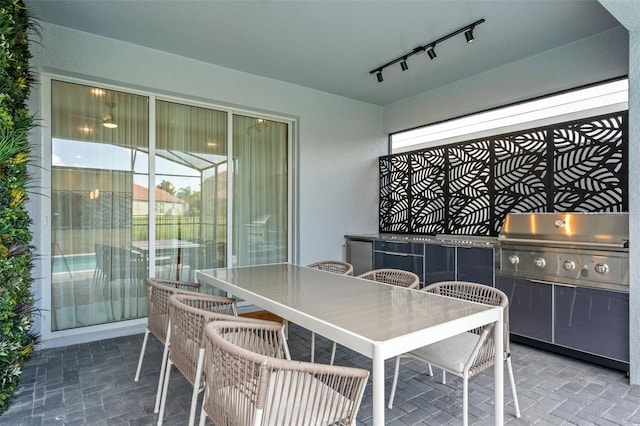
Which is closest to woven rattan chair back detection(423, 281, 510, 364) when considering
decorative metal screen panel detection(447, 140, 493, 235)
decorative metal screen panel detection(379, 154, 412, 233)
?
decorative metal screen panel detection(447, 140, 493, 235)

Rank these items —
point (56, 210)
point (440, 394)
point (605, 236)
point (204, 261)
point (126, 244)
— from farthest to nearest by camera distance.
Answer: point (204, 261), point (126, 244), point (56, 210), point (605, 236), point (440, 394)

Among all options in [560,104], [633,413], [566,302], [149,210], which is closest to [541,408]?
[633,413]

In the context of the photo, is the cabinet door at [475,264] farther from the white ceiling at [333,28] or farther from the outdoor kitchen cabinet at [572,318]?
the white ceiling at [333,28]

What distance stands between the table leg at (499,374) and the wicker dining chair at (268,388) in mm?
830

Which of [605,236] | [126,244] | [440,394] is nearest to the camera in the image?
[440,394]

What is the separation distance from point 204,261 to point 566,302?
11.9ft

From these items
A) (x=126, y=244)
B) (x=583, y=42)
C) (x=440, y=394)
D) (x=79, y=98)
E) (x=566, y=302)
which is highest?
(x=583, y=42)

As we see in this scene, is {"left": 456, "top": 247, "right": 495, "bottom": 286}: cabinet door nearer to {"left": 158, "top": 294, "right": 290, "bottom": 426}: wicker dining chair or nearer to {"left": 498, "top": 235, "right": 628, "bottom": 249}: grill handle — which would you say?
{"left": 498, "top": 235, "right": 628, "bottom": 249}: grill handle

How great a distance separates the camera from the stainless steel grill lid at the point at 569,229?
112 inches

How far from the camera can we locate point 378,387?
1.34 m

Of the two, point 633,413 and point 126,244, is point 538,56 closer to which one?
point 633,413

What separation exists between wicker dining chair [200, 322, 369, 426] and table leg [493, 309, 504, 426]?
83 centimetres

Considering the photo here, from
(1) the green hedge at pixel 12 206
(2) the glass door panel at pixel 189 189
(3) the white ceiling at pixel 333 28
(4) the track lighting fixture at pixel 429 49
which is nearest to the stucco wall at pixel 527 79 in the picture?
(3) the white ceiling at pixel 333 28

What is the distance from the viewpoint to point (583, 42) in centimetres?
343
